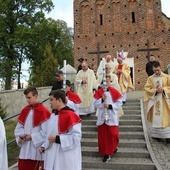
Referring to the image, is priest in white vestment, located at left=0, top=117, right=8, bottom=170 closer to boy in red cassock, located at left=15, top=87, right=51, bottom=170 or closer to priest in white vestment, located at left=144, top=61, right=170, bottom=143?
boy in red cassock, located at left=15, top=87, right=51, bottom=170

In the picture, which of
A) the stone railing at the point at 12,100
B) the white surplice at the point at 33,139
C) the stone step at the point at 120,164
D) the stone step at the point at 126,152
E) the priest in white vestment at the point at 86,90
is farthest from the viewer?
the stone railing at the point at 12,100

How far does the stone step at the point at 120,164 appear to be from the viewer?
195 inches

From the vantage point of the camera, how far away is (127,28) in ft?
60.8

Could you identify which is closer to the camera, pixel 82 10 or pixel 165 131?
pixel 165 131

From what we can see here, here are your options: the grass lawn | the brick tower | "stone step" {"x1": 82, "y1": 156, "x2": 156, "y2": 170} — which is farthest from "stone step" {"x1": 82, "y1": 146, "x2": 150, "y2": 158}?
the brick tower

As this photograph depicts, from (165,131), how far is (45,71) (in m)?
9.13

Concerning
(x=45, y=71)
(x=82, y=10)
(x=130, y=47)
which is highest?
(x=82, y=10)

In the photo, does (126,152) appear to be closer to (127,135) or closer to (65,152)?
(127,135)

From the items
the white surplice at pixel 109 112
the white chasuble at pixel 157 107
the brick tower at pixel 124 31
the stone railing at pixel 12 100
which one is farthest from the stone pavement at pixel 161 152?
the brick tower at pixel 124 31

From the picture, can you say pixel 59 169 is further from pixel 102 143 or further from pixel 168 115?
pixel 168 115

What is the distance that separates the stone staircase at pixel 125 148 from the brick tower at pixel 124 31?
10.8 meters

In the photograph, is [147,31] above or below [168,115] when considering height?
above

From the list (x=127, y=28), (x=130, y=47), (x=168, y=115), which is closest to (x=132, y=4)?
(x=127, y=28)

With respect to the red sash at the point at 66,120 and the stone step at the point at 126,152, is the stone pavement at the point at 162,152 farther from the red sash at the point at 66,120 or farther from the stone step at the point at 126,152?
the red sash at the point at 66,120
